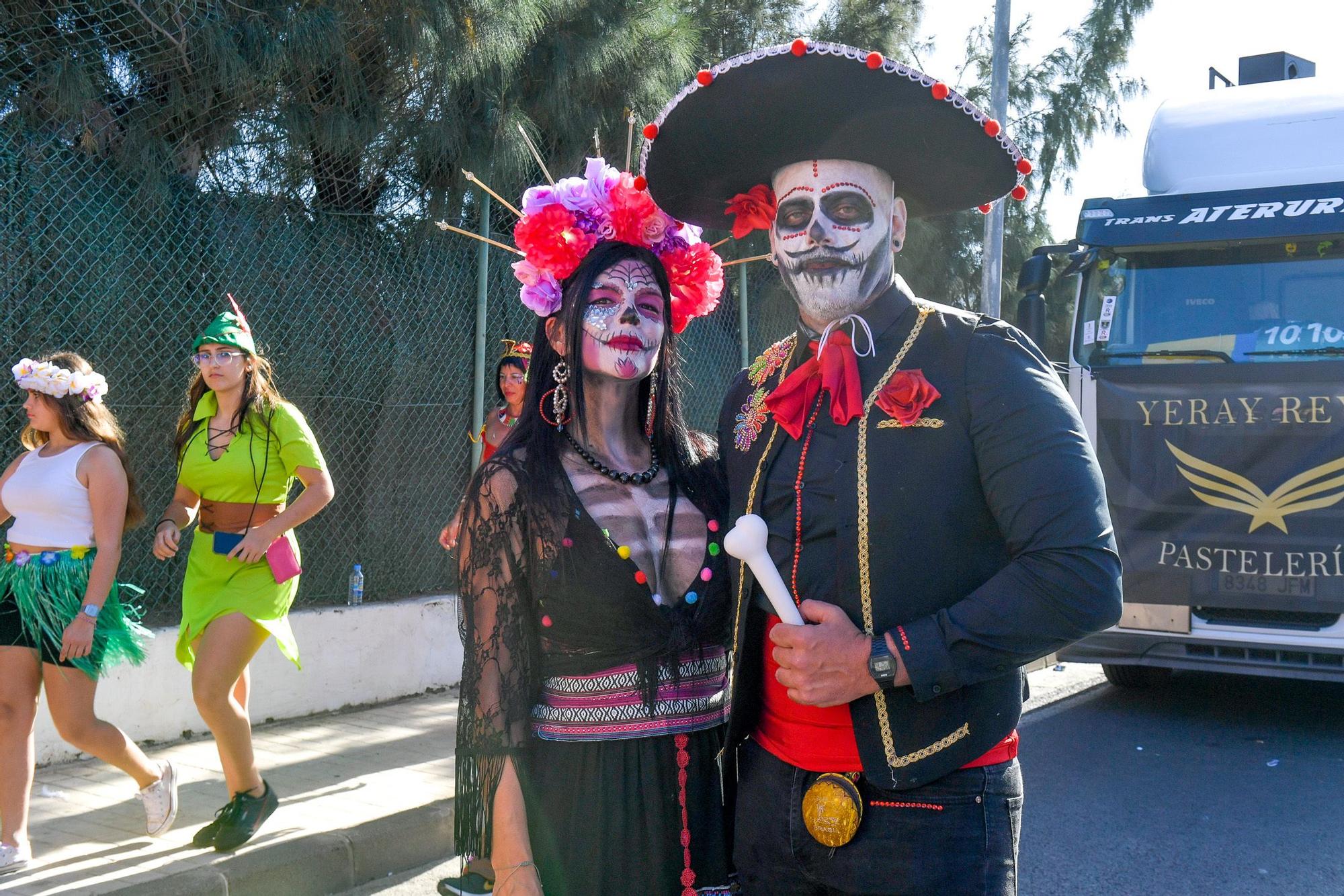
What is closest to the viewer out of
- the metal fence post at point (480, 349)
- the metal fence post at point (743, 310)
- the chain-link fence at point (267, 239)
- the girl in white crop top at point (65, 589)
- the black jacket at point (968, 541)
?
the black jacket at point (968, 541)

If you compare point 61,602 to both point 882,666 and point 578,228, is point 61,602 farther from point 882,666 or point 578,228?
point 882,666

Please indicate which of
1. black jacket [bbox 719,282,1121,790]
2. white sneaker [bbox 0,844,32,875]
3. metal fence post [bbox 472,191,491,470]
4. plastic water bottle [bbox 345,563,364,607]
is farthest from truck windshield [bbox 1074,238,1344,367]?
white sneaker [bbox 0,844,32,875]

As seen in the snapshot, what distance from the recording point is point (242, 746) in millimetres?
4672

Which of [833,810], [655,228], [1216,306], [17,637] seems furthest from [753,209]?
[1216,306]

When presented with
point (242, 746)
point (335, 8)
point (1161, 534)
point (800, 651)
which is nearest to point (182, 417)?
point (242, 746)

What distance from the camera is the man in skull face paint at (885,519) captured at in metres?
1.92

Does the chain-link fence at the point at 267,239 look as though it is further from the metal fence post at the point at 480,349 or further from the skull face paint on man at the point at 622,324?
the skull face paint on man at the point at 622,324

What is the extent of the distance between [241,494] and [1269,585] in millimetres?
5123

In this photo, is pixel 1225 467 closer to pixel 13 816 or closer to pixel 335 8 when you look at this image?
pixel 335 8

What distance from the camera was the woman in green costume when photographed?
4.61 m

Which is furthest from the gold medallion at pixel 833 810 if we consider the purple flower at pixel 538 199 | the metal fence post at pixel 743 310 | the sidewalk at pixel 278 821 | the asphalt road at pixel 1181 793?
the metal fence post at pixel 743 310

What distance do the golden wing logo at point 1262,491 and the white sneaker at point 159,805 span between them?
5233mm

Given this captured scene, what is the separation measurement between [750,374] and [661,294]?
0.33m

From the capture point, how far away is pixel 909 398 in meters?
2.06
